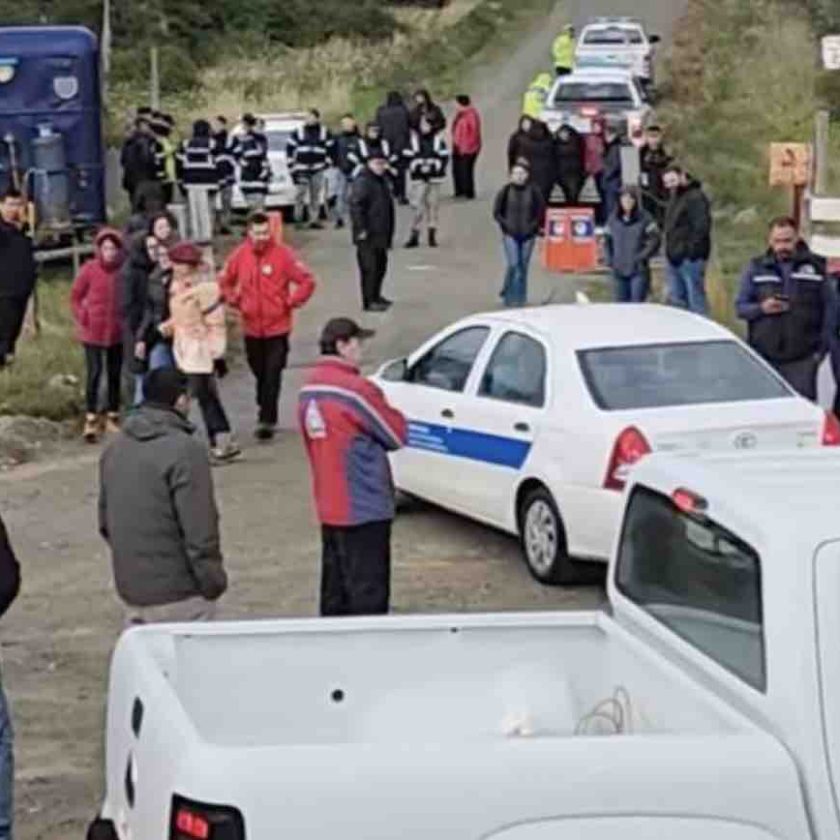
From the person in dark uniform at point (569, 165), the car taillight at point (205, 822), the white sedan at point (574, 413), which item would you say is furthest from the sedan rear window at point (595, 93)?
the car taillight at point (205, 822)

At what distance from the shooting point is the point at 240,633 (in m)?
6.44

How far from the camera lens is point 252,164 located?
30.4m

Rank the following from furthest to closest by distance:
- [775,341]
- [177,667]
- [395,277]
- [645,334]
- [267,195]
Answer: [267,195] → [395,277] → [775,341] → [645,334] → [177,667]

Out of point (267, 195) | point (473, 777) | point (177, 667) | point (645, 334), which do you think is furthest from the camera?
point (267, 195)

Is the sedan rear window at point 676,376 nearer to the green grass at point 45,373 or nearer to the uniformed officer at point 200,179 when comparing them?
the green grass at point 45,373

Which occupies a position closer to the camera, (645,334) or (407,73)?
(645,334)

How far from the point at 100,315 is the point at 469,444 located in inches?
183

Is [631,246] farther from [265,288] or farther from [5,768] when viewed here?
[5,768]

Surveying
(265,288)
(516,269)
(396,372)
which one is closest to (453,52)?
(516,269)

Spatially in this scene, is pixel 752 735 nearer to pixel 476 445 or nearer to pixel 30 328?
pixel 476 445

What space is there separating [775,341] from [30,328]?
28.6 ft

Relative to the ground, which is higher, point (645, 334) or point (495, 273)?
point (645, 334)

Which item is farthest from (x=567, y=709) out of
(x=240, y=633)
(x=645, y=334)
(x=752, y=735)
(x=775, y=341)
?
(x=775, y=341)

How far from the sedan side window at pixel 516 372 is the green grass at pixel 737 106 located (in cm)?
844
